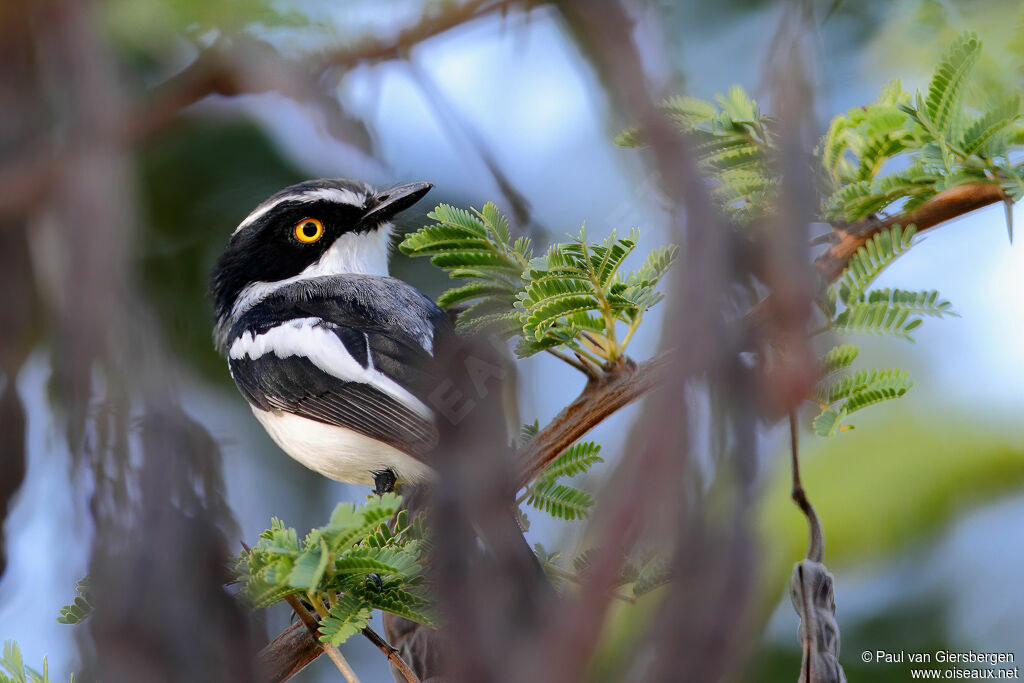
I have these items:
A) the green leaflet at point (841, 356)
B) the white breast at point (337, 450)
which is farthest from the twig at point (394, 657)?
the green leaflet at point (841, 356)

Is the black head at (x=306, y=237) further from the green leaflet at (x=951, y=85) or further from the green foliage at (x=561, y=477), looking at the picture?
the green leaflet at (x=951, y=85)

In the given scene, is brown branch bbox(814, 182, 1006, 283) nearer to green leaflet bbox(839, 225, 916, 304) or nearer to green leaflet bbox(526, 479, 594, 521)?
green leaflet bbox(839, 225, 916, 304)

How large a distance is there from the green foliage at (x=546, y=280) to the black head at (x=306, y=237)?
1078mm

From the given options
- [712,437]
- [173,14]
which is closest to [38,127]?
[173,14]

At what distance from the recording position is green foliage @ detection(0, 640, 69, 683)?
5.91 feet

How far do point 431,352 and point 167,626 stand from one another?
125 centimetres

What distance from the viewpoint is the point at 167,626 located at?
133 centimetres

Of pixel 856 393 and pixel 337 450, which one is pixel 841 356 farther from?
pixel 337 450

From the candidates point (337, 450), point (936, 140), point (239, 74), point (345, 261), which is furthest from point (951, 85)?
point (345, 261)

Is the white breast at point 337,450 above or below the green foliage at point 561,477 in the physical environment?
above

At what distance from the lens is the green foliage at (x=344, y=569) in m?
1.45

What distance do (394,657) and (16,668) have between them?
2.30 feet

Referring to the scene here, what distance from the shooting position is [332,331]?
2.72 meters

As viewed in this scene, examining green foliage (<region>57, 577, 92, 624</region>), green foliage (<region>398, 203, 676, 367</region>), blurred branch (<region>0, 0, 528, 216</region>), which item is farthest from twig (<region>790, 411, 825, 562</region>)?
blurred branch (<region>0, 0, 528, 216</region>)
